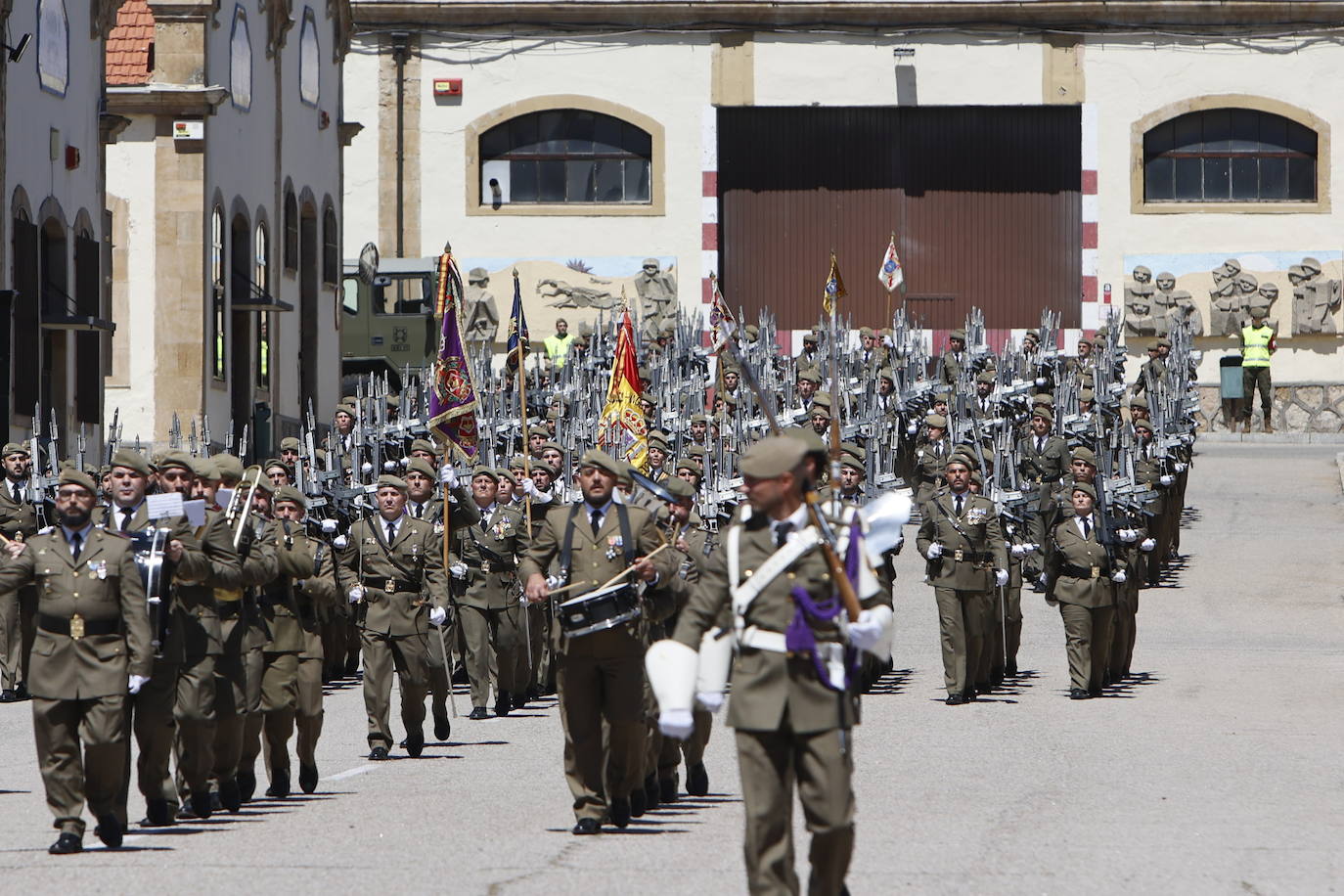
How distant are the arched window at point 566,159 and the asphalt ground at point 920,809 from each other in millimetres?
23908

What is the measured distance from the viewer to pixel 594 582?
11.8 m

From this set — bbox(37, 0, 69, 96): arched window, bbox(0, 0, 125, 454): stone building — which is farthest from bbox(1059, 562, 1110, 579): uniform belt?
bbox(37, 0, 69, 96): arched window

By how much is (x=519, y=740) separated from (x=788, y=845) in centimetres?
775

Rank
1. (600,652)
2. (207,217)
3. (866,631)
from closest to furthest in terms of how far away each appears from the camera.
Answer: (866,631)
(600,652)
(207,217)

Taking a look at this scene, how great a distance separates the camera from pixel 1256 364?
39.2 meters

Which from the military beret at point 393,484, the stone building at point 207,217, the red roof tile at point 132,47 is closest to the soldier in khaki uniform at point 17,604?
the military beret at point 393,484

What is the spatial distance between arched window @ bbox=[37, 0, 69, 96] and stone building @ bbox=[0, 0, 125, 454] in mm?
10

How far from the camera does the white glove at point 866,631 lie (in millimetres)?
8266

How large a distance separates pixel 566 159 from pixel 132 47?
12.0 meters

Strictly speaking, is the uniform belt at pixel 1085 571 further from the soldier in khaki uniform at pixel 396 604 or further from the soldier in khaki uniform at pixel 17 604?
the soldier in khaki uniform at pixel 17 604

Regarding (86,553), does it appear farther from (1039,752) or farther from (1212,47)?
(1212,47)

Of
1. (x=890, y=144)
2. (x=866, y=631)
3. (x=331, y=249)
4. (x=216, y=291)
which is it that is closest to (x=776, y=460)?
(x=866, y=631)

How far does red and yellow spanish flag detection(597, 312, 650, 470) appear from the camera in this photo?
69.5ft

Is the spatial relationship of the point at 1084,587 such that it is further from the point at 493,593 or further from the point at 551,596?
the point at 551,596
